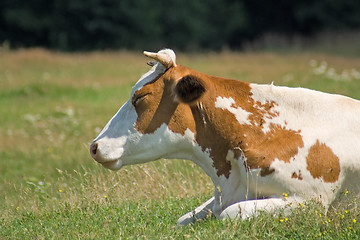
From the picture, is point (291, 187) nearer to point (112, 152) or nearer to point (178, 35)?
point (112, 152)

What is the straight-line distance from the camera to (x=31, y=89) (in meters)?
19.6

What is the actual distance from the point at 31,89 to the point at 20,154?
25.4ft

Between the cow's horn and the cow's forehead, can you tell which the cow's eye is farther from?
the cow's horn

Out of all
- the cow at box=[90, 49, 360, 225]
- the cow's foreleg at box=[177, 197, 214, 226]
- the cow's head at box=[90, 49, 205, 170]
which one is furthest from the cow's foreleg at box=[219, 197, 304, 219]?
the cow's head at box=[90, 49, 205, 170]

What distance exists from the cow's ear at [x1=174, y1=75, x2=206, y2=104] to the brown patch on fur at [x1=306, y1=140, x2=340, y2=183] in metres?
0.98

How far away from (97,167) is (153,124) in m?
3.73

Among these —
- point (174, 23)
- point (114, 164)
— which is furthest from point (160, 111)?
point (174, 23)

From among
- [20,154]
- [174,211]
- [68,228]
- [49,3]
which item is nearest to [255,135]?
[174,211]

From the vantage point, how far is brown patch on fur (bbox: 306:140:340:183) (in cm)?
510

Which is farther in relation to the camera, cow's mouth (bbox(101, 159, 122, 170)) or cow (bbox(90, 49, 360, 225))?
cow's mouth (bbox(101, 159, 122, 170))

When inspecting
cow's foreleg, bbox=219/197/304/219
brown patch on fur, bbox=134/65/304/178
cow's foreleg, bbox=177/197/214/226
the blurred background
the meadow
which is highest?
brown patch on fur, bbox=134/65/304/178

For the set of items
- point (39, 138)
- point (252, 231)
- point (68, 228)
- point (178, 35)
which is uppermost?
point (252, 231)

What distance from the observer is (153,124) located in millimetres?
5352

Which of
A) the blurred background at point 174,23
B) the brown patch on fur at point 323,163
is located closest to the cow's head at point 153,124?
the brown patch on fur at point 323,163
